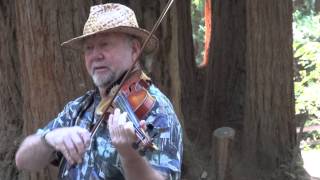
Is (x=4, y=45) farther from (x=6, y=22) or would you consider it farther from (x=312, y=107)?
(x=312, y=107)

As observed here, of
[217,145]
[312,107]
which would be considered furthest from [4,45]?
[312,107]

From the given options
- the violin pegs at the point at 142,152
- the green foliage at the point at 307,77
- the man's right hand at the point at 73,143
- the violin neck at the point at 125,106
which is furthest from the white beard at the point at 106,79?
the green foliage at the point at 307,77

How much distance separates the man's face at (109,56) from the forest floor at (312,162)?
666 centimetres

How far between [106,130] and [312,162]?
26.7 feet

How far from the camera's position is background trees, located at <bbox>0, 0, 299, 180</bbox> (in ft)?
17.7

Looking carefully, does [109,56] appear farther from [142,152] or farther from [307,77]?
[307,77]

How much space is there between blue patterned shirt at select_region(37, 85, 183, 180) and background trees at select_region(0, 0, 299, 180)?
7.30 ft

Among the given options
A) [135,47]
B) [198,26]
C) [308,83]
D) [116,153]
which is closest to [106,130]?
[116,153]

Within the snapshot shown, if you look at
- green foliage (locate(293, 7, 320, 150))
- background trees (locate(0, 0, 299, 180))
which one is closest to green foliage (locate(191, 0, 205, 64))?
green foliage (locate(293, 7, 320, 150))

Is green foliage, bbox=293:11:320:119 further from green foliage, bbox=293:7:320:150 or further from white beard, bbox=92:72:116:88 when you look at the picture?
white beard, bbox=92:72:116:88

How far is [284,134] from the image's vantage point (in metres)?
8.77

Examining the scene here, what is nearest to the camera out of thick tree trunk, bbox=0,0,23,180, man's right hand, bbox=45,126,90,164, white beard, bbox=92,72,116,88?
man's right hand, bbox=45,126,90,164

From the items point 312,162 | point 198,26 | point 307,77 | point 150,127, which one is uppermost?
point 198,26

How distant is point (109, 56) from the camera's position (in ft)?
9.96
